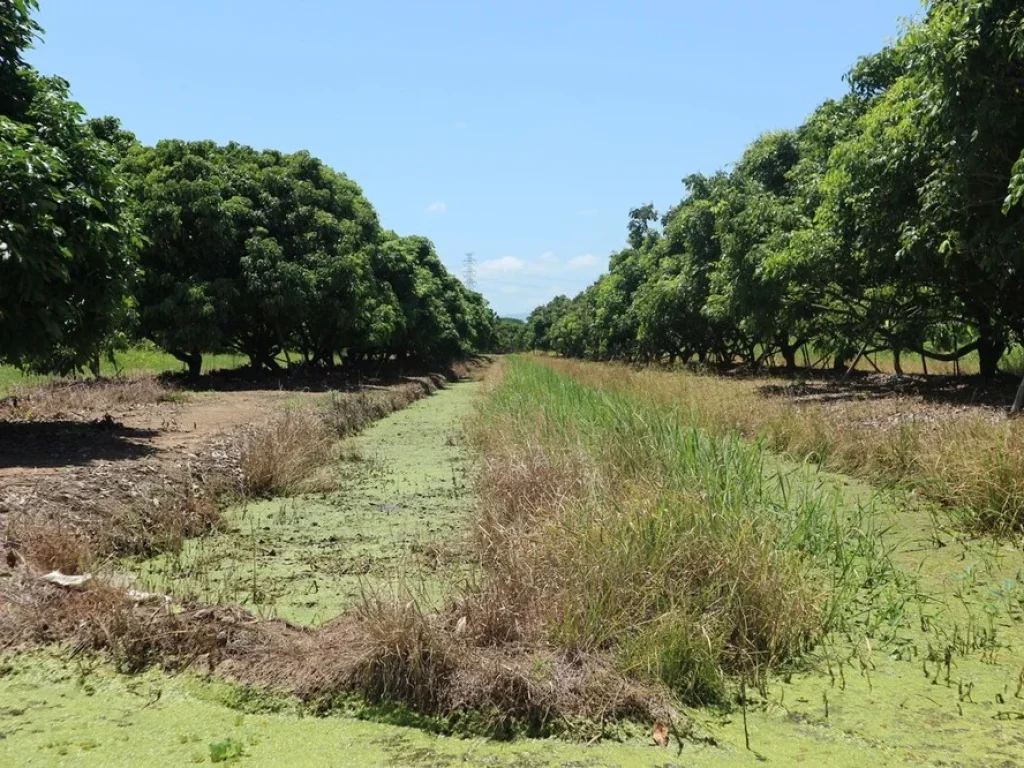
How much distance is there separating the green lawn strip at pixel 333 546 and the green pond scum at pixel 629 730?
3cm

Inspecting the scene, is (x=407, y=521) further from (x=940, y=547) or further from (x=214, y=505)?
(x=940, y=547)

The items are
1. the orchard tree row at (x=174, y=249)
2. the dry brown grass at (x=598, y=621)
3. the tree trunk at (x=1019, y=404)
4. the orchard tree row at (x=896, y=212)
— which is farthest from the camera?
the orchard tree row at (x=896, y=212)

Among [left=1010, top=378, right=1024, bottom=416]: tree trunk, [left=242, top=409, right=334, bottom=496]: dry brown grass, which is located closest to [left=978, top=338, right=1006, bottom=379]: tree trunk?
[left=1010, top=378, right=1024, bottom=416]: tree trunk

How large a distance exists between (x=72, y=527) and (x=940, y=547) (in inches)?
218

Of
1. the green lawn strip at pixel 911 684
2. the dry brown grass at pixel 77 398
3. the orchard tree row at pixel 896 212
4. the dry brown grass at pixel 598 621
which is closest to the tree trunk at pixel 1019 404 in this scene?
the orchard tree row at pixel 896 212

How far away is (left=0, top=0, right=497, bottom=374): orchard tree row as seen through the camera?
24.6 ft

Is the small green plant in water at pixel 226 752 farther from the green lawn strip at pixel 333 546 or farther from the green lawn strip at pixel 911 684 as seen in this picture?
the green lawn strip at pixel 911 684

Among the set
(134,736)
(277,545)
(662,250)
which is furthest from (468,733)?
(662,250)

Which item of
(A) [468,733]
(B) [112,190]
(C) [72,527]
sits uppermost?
(B) [112,190]

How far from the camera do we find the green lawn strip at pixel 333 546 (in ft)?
15.2

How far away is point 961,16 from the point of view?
9.32 metres

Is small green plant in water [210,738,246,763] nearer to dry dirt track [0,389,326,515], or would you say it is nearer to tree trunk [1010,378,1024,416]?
dry dirt track [0,389,326,515]

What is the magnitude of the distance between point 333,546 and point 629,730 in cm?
325

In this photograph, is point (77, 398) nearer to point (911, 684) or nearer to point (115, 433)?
point (115, 433)
